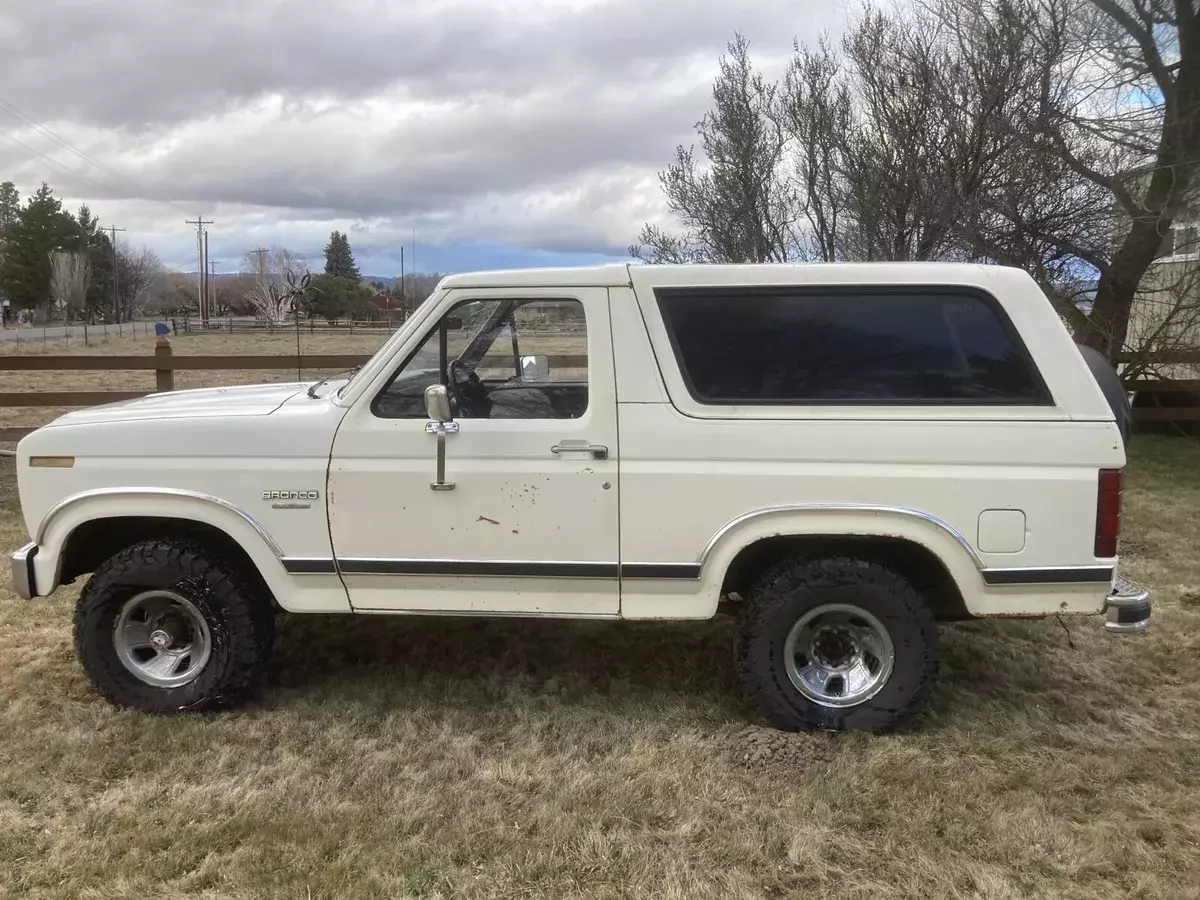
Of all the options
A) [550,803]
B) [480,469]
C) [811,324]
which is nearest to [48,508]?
[480,469]

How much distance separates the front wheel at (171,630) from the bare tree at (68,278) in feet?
227

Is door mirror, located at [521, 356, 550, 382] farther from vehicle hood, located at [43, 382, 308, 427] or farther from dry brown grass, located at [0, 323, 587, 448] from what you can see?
vehicle hood, located at [43, 382, 308, 427]

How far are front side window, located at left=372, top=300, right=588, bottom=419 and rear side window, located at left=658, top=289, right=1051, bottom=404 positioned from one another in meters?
0.45

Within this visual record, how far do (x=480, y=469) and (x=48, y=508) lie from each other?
1.90 metres

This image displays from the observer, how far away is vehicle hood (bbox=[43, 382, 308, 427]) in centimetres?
376

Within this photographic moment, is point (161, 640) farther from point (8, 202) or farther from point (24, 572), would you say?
point (8, 202)

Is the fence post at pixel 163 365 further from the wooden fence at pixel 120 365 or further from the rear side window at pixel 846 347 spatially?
the rear side window at pixel 846 347

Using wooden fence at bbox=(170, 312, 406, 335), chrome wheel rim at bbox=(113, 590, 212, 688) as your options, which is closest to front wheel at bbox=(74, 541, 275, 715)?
chrome wheel rim at bbox=(113, 590, 212, 688)

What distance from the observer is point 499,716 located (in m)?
3.88

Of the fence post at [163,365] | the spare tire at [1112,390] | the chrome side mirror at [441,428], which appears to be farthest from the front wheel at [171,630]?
the fence post at [163,365]

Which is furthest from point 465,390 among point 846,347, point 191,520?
point 846,347

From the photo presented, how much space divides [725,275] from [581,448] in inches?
37.0

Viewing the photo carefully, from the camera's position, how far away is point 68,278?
6181 centimetres

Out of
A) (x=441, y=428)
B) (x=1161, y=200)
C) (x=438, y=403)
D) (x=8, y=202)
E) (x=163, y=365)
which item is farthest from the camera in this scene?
(x=8, y=202)
